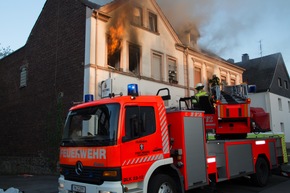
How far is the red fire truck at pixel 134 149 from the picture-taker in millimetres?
5359

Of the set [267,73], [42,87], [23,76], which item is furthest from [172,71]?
[267,73]

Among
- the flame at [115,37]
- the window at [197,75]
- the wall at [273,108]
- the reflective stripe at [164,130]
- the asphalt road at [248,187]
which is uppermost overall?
the flame at [115,37]

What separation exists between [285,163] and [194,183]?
17.8 feet

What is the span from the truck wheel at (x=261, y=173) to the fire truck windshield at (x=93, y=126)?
17.7 ft

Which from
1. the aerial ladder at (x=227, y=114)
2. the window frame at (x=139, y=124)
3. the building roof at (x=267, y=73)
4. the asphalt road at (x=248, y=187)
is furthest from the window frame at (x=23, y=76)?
the building roof at (x=267, y=73)

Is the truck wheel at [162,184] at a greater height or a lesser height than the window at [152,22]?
lesser

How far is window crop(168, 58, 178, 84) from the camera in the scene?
58.0 feet

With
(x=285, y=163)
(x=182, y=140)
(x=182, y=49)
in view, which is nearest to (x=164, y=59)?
(x=182, y=49)

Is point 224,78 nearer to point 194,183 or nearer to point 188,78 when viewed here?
point 188,78

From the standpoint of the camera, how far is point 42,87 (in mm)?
16391

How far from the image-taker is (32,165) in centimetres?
1647

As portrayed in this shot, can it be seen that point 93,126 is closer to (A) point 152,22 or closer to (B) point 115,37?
(B) point 115,37

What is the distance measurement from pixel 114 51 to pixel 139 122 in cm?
946

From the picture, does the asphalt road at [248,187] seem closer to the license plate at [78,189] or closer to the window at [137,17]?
the license plate at [78,189]
